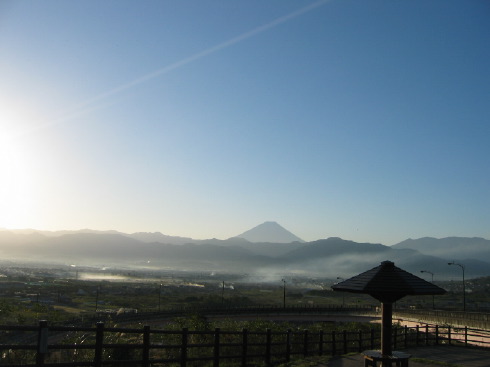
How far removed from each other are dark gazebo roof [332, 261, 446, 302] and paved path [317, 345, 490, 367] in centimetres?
575

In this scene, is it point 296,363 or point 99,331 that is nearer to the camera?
point 99,331

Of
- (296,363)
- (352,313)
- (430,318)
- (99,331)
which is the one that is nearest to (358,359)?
(296,363)

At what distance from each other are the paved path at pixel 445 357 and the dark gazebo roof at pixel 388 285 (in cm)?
575

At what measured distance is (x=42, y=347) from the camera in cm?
1061

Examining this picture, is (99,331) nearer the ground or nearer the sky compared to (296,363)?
nearer the sky

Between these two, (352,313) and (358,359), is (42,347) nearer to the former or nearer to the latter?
(358,359)

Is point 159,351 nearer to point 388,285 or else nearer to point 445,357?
point 445,357

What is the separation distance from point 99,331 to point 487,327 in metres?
50.2

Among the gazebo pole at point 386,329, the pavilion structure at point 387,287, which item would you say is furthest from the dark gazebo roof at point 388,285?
the gazebo pole at point 386,329

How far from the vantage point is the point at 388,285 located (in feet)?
44.6

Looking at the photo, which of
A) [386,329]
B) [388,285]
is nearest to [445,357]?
Answer: [386,329]

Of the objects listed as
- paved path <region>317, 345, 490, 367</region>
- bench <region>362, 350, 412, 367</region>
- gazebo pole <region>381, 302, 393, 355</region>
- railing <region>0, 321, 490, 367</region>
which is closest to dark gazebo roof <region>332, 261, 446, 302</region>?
gazebo pole <region>381, 302, 393, 355</region>

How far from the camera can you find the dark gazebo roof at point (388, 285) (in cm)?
1341

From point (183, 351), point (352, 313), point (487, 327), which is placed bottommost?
point (352, 313)
